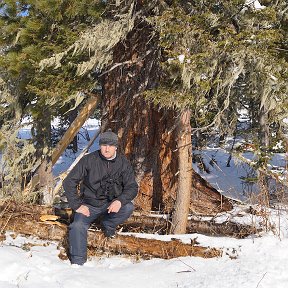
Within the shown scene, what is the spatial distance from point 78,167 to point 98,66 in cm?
215

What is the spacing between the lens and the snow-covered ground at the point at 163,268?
4094mm

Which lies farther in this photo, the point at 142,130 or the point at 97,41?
the point at 142,130

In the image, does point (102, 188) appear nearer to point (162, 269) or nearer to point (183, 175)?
point (162, 269)

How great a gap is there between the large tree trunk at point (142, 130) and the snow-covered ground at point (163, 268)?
2043 mm

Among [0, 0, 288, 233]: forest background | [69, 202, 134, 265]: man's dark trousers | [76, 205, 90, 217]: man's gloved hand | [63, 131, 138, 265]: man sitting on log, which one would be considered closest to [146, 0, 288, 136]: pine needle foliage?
[0, 0, 288, 233]: forest background

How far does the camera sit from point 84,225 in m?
5.01

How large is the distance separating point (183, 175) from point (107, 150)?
5.04ft

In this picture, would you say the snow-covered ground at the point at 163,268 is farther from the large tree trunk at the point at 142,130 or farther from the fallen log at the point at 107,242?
the large tree trunk at the point at 142,130

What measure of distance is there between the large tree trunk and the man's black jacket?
1840 millimetres

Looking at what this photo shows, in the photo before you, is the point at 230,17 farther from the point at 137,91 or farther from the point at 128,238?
the point at 128,238

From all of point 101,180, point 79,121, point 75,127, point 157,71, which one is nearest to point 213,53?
point 157,71

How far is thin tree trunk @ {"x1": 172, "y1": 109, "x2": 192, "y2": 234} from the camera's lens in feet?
19.8

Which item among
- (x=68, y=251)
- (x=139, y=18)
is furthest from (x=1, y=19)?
(x=68, y=251)

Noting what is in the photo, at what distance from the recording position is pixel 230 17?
18.9ft
